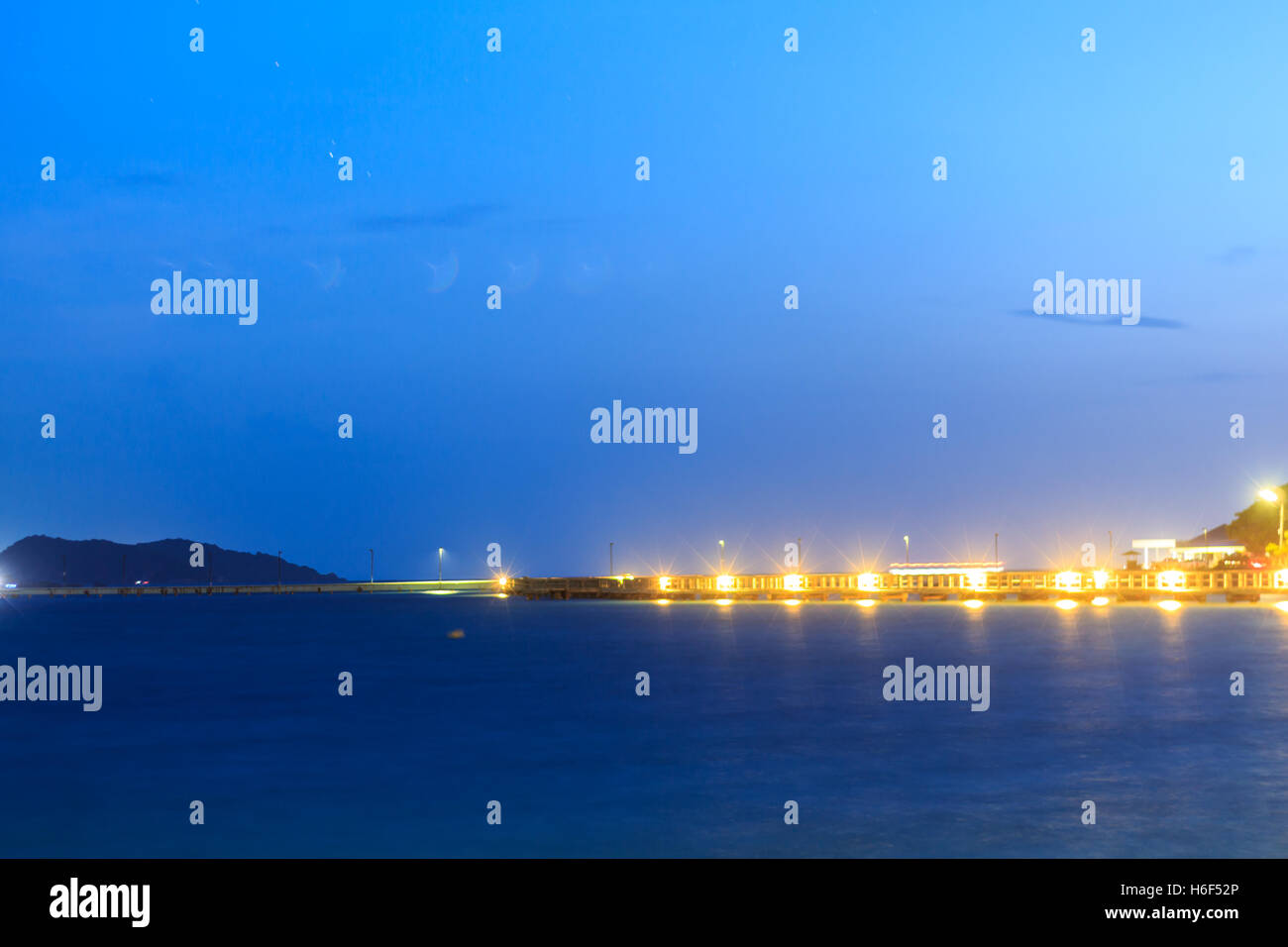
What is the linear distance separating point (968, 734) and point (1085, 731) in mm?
5112

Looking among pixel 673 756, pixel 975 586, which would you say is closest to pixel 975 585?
pixel 975 586

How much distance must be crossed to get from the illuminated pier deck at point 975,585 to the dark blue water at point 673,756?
136 feet

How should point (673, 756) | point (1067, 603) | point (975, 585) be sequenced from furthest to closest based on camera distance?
1. point (975, 585)
2. point (1067, 603)
3. point (673, 756)

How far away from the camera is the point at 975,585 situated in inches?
5856

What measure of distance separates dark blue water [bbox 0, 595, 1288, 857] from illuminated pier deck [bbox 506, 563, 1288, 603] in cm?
4151

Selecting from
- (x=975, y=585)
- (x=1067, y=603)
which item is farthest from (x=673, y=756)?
(x=975, y=585)

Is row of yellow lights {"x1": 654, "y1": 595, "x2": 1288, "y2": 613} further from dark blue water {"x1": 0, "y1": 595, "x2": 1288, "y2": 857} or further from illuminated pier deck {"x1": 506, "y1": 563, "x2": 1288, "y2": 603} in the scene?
dark blue water {"x1": 0, "y1": 595, "x2": 1288, "y2": 857}

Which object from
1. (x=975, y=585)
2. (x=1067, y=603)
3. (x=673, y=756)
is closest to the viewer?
(x=673, y=756)

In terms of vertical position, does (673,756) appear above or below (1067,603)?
above

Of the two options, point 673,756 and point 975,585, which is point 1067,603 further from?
point 673,756

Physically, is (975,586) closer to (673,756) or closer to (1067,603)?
(1067,603)

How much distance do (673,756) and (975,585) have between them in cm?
11790

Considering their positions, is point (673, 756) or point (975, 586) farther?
point (975, 586)

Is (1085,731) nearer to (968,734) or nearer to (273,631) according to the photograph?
(968,734)
